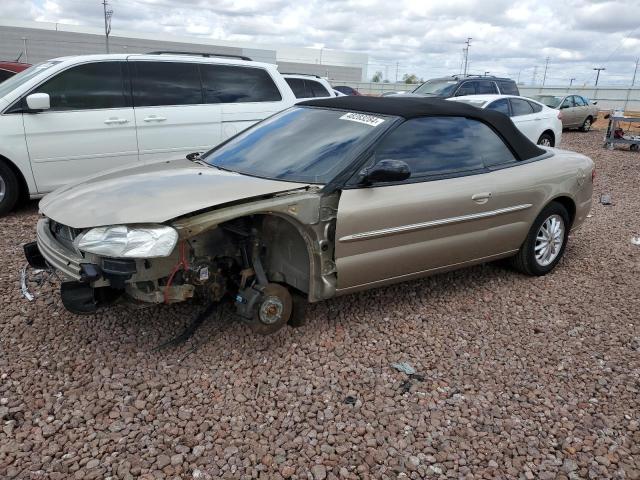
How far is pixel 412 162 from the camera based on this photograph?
12.5 feet

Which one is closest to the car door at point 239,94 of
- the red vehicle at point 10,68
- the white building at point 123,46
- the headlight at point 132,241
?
the headlight at point 132,241

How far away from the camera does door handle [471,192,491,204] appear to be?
400 cm

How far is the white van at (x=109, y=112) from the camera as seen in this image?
584 cm

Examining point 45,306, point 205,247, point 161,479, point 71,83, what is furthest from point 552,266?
point 71,83

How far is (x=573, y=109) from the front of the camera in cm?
1895

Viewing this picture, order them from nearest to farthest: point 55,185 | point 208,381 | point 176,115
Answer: point 208,381 < point 55,185 < point 176,115

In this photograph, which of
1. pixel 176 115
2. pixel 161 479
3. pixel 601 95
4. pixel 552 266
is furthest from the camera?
pixel 601 95

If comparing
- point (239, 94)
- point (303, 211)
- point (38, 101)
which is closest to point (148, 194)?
point (303, 211)

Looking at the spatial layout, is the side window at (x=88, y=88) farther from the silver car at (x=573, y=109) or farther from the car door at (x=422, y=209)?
the silver car at (x=573, y=109)

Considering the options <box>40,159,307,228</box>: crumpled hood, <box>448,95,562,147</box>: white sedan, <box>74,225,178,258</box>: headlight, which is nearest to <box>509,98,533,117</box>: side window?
<box>448,95,562,147</box>: white sedan

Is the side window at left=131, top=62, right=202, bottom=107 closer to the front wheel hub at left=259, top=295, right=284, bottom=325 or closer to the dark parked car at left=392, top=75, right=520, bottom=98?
the front wheel hub at left=259, top=295, right=284, bottom=325

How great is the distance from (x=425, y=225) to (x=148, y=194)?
1848 millimetres

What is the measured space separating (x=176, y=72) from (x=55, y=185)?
2.00 m

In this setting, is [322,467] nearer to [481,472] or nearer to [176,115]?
[481,472]
